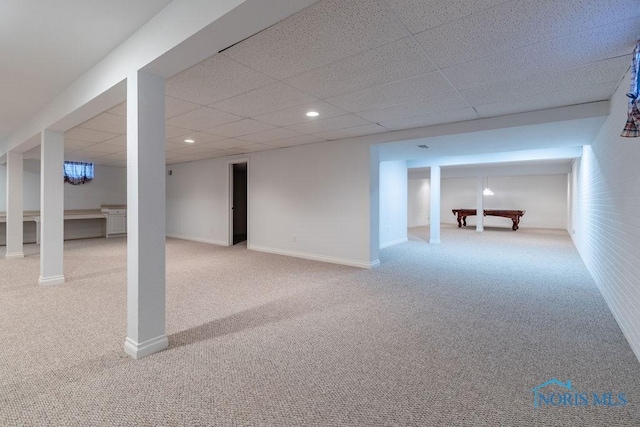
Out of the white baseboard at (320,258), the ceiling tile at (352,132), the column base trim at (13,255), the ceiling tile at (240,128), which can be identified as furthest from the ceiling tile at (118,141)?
the ceiling tile at (352,132)

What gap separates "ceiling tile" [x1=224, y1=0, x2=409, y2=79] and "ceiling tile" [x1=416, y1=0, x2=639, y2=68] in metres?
0.30

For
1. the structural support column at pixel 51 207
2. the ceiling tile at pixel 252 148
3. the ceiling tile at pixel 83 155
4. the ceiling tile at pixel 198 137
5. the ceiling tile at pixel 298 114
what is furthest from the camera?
the ceiling tile at pixel 83 155

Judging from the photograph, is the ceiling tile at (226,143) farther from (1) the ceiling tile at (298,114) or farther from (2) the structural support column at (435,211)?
(2) the structural support column at (435,211)

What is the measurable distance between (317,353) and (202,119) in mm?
3155

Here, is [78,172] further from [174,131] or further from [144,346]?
[144,346]

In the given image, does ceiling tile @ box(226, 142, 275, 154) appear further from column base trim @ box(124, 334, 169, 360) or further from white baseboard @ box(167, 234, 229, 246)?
column base trim @ box(124, 334, 169, 360)

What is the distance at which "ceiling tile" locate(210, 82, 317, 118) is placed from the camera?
9.55 ft

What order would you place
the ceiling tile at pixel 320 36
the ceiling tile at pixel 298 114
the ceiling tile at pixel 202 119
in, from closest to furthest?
A: the ceiling tile at pixel 320 36
the ceiling tile at pixel 298 114
the ceiling tile at pixel 202 119

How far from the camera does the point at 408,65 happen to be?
2381 millimetres

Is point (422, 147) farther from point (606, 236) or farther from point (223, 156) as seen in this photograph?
point (223, 156)

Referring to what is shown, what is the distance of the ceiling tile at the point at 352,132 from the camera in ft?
14.4

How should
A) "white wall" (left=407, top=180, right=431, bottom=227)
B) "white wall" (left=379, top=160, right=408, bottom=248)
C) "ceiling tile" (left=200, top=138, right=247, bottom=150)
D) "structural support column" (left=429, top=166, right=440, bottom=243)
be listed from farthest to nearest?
1. "white wall" (left=407, top=180, right=431, bottom=227)
2. "structural support column" (left=429, top=166, right=440, bottom=243)
3. "white wall" (left=379, top=160, right=408, bottom=248)
4. "ceiling tile" (left=200, top=138, right=247, bottom=150)

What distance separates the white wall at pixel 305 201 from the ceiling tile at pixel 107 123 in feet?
8.50

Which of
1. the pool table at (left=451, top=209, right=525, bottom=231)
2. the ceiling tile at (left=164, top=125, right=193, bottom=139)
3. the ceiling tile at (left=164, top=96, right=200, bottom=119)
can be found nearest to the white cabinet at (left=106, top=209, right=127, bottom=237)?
the ceiling tile at (left=164, top=125, right=193, bottom=139)
